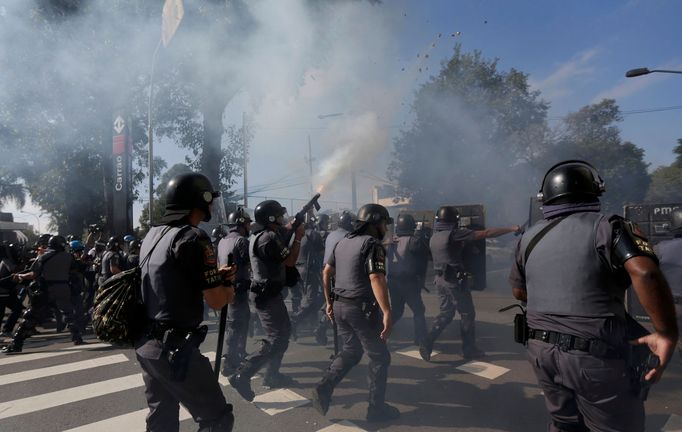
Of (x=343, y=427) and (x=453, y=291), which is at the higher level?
(x=453, y=291)

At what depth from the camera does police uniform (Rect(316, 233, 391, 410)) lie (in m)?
3.32

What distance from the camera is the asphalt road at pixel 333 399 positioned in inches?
132

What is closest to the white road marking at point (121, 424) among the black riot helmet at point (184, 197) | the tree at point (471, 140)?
the black riot helmet at point (184, 197)

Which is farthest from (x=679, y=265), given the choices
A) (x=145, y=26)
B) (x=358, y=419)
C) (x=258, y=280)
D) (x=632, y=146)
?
Result: (x=632, y=146)

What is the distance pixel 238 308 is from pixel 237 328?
0.22 meters

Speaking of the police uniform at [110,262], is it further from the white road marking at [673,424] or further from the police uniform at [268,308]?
the white road marking at [673,424]

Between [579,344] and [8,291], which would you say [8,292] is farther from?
[579,344]

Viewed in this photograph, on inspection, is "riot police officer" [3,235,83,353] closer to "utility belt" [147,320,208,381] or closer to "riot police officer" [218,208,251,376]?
"riot police officer" [218,208,251,376]

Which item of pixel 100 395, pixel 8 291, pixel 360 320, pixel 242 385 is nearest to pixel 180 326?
pixel 360 320

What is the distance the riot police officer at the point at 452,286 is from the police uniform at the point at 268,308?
179cm

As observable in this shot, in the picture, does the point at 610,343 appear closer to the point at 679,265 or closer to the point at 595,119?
the point at 679,265

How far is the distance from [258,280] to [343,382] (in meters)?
1.35

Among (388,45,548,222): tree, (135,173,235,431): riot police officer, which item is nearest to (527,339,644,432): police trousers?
(135,173,235,431): riot police officer

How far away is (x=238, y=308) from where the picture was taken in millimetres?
4738
